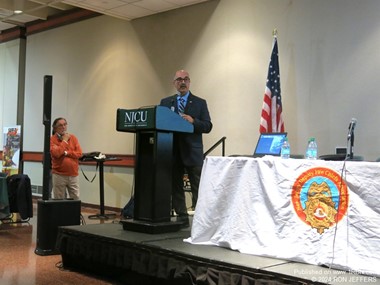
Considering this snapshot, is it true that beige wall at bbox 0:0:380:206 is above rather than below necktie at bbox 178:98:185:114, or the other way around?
above

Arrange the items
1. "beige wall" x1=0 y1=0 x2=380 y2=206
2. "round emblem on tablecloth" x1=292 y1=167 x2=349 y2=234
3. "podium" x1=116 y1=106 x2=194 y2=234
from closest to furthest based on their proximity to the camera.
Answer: "round emblem on tablecloth" x1=292 y1=167 x2=349 y2=234 → "podium" x1=116 y1=106 x2=194 y2=234 → "beige wall" x1=0 y1=0 x2=380 y2=206

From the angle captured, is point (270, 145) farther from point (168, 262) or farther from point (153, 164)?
point (168, 262)

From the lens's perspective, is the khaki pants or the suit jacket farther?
the khaki pants

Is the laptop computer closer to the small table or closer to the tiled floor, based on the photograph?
the tiled floor

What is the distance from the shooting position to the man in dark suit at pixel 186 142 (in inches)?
161

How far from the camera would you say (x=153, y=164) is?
148 inches

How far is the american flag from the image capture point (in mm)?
5301

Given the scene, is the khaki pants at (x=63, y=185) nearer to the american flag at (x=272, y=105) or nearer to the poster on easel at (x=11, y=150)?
the american flag at (x=272, y=105)

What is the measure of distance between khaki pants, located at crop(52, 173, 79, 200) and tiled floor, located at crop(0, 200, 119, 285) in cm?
60

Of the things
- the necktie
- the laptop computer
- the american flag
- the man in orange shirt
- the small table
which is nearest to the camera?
the laptop computer

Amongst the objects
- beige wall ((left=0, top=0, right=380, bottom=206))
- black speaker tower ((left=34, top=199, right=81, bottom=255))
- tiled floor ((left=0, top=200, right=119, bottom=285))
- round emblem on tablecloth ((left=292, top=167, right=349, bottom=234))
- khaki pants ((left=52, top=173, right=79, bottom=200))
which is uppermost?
beige wall ((left=0, top=0, right=380, bottom=206))

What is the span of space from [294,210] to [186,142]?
146 centimetres

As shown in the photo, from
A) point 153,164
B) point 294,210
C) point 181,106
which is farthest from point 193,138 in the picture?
point 294,210

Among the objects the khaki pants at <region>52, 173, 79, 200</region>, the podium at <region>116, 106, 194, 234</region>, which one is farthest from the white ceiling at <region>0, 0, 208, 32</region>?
the podium at <region>116, 106, 194, 234</region>
